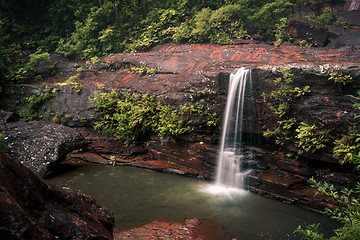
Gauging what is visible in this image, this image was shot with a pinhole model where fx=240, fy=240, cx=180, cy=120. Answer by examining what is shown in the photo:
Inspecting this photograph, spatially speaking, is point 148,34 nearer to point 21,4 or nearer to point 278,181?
point 21,4

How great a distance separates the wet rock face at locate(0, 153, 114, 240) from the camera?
179 centimetres

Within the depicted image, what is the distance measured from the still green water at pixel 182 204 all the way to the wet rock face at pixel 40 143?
2.51ft

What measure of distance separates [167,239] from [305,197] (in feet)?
15.0

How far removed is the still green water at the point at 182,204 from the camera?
6.15 metres

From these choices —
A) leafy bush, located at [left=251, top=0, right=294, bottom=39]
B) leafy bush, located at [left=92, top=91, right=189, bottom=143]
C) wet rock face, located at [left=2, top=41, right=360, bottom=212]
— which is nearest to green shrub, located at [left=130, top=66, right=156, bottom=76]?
wet rock face, located at [left=2, top=41, right=360, bottom=212]

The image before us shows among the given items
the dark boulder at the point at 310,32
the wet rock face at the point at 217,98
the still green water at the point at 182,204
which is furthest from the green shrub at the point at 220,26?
the still green water at the point at 182,204

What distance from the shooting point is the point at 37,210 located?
2334 millimetres

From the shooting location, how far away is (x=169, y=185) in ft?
28.1

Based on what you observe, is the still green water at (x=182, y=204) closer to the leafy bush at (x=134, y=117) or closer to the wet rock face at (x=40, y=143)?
the wet rock face at (x=40, y=143)

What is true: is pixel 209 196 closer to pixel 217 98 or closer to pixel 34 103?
pixel 217 98

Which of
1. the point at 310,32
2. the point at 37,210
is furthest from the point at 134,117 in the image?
the point at 310,32

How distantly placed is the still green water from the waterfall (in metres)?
0.73

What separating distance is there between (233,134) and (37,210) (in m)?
7.64

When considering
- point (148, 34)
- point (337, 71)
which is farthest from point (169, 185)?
point (148, 34)
